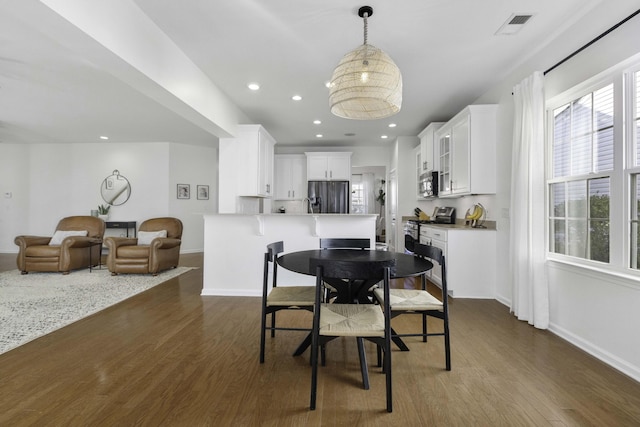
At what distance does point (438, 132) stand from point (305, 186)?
10.7 ft

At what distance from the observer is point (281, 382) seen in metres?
1.91

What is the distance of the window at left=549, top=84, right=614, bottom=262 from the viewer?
226cm

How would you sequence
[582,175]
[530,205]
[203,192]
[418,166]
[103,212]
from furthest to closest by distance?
[203,192] < [103,212] < [418,166] < [530,205] < [582,175]

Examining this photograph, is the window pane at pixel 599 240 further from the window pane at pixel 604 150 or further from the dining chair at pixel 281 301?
the dining chair at pixel 281 301

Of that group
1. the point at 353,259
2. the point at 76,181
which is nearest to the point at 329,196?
the point at 353,259

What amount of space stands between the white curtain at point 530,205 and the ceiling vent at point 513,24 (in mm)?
457

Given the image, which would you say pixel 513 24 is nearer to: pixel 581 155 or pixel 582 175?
pixel 581 155

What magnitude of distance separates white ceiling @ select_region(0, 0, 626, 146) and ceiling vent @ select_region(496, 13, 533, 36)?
48 mm

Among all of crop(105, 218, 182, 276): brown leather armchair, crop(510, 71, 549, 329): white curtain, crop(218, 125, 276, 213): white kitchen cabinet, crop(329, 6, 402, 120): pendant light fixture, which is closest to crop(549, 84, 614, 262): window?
crop(510, 71, 549, 329): white curtain

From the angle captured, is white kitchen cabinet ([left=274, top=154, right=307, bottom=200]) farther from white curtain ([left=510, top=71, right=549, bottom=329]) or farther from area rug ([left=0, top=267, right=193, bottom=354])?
white curtain ([left=510, top=71, right=549, bottom=329])

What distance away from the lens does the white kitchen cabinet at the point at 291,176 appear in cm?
715

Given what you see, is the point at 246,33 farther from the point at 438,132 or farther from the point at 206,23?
the point at 438,132

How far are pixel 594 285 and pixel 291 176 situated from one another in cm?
578

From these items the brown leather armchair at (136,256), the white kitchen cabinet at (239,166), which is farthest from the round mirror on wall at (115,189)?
the white kitchen cabinet at (239,166)
